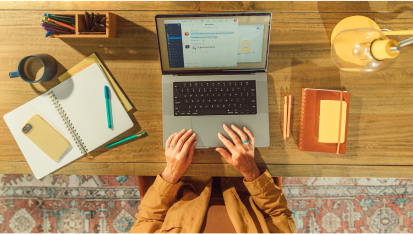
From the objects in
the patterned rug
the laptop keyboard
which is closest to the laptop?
the laptop keyboard

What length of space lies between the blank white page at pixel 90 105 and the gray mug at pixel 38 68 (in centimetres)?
7

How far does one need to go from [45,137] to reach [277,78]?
1.03 m

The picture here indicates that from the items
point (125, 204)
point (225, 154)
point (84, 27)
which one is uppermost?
point (84, 27)

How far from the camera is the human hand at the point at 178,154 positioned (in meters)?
0.84

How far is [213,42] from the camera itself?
2.54 feet

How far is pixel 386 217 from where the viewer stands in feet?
4.92

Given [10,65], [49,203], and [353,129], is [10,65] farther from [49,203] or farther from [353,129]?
[353,129]

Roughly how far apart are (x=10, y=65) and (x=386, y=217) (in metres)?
2.46

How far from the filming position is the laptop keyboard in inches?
33.2

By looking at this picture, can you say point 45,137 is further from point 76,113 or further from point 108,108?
point 108,108

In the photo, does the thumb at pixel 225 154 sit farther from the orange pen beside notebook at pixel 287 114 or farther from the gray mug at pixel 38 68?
the gray mug at pixel 38 68

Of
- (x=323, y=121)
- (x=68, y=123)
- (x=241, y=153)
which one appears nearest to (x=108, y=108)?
(x=68, y=123)

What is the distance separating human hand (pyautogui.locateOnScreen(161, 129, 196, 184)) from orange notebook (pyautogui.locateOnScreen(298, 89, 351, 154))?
0.47 meters

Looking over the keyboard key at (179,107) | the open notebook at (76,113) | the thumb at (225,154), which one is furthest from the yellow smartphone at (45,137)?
the thumb at (225,154)
